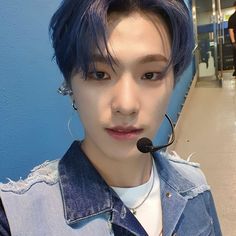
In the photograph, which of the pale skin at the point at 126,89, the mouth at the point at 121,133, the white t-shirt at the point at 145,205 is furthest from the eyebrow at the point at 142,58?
the white t-shirt at the point at 145,205

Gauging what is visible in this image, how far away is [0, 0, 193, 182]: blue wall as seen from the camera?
74cm

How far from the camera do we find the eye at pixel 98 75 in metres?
0.57

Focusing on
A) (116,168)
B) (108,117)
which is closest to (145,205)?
(116,168)

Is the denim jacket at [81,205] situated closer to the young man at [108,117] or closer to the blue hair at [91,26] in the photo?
the young man at [108,117]

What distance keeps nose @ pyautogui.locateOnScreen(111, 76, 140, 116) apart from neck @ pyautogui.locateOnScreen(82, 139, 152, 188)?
0.10 meters

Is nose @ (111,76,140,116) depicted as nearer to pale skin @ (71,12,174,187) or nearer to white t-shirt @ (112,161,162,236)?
pale skin @ (71,12,174,187)

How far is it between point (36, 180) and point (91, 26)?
269 millimetres

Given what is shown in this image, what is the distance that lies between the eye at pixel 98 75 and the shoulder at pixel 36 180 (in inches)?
6.9

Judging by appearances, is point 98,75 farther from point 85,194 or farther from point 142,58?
point 85,194

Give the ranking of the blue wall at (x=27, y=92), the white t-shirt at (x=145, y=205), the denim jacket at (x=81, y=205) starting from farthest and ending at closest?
the blue wall at (x=27, y=92) < the white t-shirt at (x=145, y=205) < the denim jacket at (x=81, y=205)

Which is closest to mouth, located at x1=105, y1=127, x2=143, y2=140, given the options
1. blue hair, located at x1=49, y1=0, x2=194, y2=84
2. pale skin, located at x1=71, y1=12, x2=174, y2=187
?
pale skin, located at x1=71, y1=12, x2=174, y2=187

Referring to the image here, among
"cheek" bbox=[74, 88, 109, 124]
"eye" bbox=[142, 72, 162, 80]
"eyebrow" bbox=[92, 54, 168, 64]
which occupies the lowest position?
"cheek" bbox=[74, 88, 109, 124]

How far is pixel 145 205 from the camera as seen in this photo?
638mm

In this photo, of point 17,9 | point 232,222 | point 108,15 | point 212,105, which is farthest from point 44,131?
point 212,105
